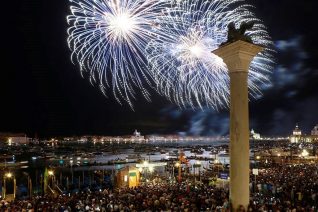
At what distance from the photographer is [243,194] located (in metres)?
9.51

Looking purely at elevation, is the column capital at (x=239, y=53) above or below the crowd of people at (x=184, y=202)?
above

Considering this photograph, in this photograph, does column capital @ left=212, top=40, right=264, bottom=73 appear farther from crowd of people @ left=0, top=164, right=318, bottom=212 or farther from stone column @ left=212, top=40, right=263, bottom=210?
crowd of people @ left=0, top=164, right=318, bottom=212

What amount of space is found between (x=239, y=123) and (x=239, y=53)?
1.77m

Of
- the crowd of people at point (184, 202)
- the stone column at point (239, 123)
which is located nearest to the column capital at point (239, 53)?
the stone column at point (239, 123)

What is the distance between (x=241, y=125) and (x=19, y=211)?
9.96 meters

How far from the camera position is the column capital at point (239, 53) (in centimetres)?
943

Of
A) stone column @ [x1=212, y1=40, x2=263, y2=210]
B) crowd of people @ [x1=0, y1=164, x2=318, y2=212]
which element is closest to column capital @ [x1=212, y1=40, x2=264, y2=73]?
stone column @ [x1=212, y1=40, x2=263, y2=210]

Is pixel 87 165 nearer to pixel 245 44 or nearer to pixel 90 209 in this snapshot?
pixel 90 209

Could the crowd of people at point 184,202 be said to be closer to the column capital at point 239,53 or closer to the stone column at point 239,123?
the stone column at point 239,123

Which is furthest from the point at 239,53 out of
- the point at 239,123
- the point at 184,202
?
the point at 184,202

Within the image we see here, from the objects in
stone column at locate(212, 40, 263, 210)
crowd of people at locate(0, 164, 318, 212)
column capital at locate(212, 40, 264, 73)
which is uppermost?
column capital at locate(212, 40, 264, 73)

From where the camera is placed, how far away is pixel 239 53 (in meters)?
9.45

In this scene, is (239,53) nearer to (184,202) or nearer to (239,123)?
(239,123)

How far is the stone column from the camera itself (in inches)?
373
